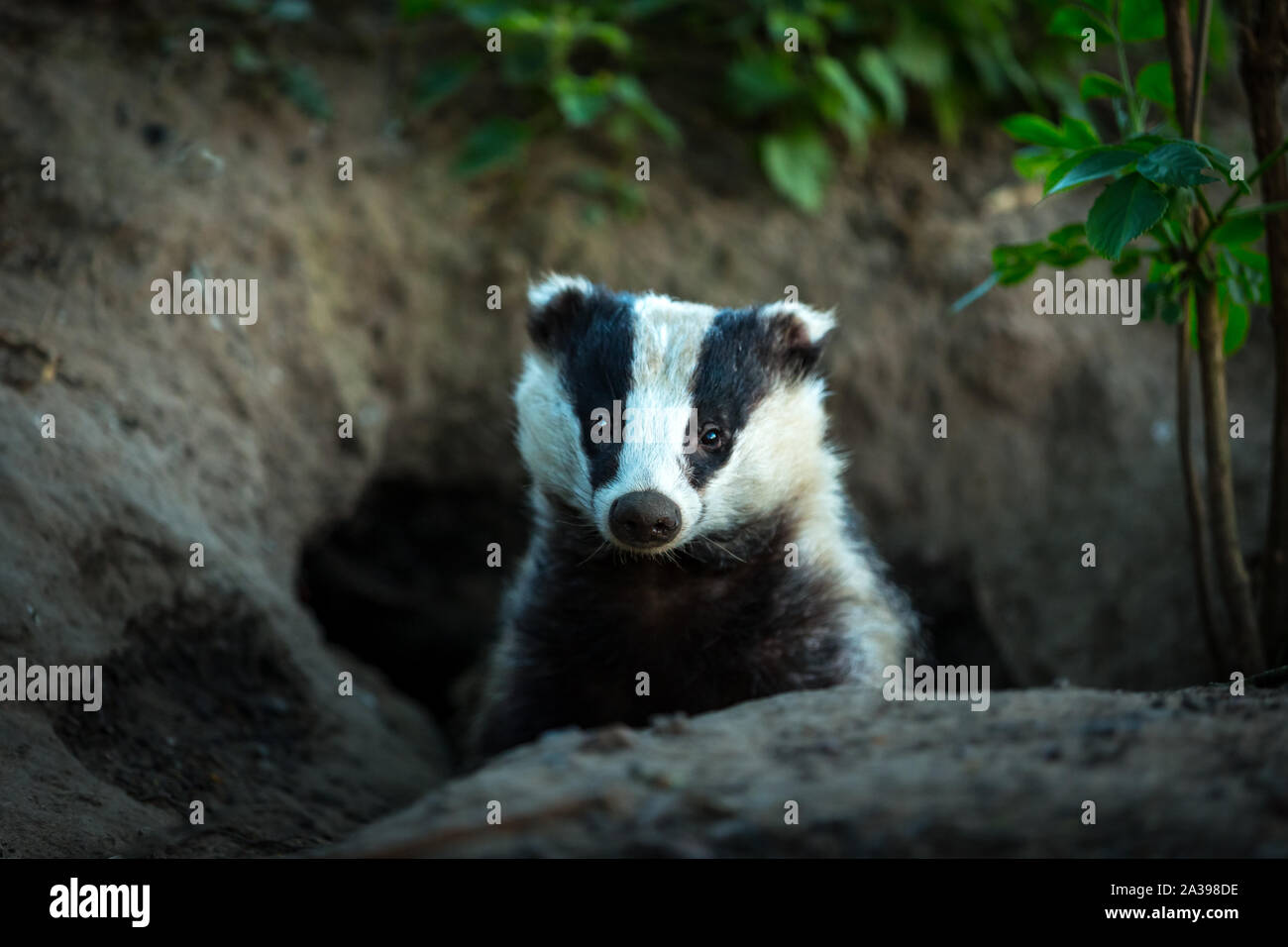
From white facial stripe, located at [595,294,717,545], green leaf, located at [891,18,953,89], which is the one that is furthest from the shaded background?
white facial stripe, located at [595,294,717,545]

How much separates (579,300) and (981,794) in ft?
7.45

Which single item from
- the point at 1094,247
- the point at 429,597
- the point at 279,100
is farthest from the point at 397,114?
the point at 1094,247

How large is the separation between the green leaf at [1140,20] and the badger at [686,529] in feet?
3.89

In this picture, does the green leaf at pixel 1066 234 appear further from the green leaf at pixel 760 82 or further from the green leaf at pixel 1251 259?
the green leaf at pixel 760 82

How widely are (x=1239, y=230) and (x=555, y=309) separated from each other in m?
2.00

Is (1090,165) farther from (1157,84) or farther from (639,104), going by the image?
(639,104)

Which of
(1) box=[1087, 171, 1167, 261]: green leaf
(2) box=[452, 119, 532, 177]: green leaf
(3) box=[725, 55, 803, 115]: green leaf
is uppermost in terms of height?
(3) box=[725, 55, 803, 115]: green leaf

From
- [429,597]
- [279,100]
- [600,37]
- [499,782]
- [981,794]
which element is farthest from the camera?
[429,597]

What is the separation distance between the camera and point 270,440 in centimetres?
453

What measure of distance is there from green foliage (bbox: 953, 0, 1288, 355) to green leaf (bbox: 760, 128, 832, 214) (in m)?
1.89

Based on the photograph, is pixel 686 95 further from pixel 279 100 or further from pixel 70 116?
pixel 70 116

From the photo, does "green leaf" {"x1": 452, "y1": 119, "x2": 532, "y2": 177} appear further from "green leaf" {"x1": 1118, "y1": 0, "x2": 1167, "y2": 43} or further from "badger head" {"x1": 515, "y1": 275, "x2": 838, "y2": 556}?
"green leaf" {"x1": 1118, "y1": 0, "x2": 1167, "y2": 43}

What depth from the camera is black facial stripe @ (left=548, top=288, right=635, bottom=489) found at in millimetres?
3283

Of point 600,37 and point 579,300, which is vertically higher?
point 600,37
